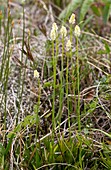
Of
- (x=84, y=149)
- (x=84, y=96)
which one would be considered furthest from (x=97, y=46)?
(x=84, y=149)

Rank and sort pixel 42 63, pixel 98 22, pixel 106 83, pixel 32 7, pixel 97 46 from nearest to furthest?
pixel 106 83, pixel 42 63, pixel 97 46, pixel 98 22, pixel 32 7

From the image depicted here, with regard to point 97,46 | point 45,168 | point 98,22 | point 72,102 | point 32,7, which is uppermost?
point 32,7

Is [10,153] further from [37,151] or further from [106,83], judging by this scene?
[106,83]

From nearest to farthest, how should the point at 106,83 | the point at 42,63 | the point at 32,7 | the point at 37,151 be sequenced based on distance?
the point at 37,151 → the point at 106,83 → the point at 42,63 → the point at 32,7

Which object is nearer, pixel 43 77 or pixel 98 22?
pixel 43 77

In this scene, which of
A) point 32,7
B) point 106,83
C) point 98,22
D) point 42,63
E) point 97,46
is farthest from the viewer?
point 32,7

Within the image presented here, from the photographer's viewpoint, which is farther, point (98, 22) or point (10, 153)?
point (98, 22)

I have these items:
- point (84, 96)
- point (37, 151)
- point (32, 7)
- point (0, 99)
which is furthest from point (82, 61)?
point (32, 7)

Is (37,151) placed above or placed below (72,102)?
below

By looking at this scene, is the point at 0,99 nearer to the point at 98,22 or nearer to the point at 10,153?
the point at 10,153
